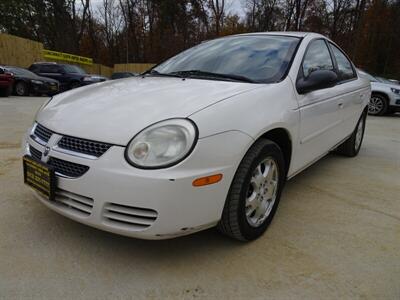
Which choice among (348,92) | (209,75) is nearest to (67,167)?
(209,75)

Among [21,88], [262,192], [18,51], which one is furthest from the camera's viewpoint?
[18,51]

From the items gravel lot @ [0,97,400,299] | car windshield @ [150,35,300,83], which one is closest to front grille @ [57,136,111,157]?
gravel lot @ [0,97,400,299]

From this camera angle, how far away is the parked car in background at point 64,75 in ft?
50.1

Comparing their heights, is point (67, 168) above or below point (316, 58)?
below

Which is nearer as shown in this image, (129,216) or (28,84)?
(129,216)

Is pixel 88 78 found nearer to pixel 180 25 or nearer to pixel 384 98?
pixel 384 98

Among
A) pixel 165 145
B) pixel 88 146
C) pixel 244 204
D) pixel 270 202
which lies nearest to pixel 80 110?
pixel 88 146

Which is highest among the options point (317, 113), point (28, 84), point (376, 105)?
point (317, 113)

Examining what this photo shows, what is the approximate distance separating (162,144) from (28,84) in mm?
12782

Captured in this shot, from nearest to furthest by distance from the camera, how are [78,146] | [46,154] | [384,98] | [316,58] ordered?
[78,146] < [46,154] < [316,58] < [384,98]

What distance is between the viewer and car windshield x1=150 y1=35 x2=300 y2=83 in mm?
2496

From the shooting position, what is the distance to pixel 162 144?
172cm

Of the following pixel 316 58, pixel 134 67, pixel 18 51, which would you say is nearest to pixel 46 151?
pixel 316 58

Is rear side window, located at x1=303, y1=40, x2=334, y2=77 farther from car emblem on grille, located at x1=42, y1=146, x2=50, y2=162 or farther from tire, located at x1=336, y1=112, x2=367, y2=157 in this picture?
car emblem on grille, located at x1=42, y1=146, x2=50, y2=162
